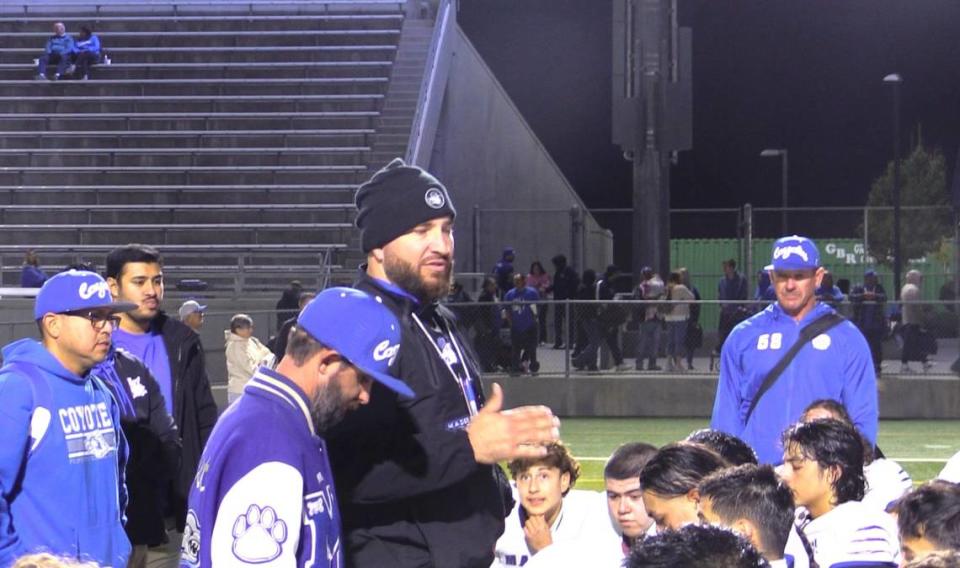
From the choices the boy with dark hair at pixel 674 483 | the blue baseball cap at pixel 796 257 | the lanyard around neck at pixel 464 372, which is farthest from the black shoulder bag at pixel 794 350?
the lanyard around neck at pixel 464 372

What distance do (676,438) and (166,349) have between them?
9967 millimetres

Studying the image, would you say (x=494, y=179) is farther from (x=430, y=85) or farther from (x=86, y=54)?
(x=86, y=54)

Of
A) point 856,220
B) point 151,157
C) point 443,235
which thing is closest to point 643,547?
point 443,235

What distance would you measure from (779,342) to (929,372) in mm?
12711

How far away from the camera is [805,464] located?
5.42m

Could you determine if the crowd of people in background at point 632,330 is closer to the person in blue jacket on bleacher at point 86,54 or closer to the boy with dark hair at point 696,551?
the person in blue jacket on bleacher at point 86,54

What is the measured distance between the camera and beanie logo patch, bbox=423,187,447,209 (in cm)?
398

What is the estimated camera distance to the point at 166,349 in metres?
6.94

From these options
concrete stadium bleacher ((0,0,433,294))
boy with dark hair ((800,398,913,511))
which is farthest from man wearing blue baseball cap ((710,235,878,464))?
concrete stadium bleacher ((0,0,433,294))

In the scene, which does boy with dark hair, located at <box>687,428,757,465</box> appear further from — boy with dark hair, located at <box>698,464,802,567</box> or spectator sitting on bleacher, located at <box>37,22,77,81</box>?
spectator sitting on bleacher, located at <box>37,22,77,81</box>

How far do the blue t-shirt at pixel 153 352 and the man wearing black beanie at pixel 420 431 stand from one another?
9.96 ft

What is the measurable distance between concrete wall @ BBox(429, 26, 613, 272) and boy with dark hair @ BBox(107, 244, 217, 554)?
20.0 meters

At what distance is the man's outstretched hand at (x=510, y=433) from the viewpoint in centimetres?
363

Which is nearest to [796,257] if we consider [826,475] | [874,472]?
[874,472]
